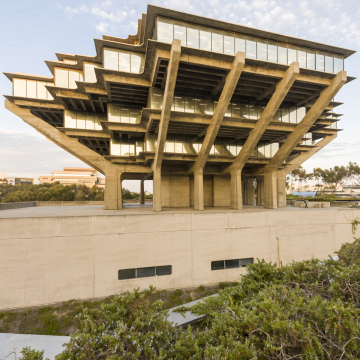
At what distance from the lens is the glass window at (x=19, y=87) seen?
67.4ft

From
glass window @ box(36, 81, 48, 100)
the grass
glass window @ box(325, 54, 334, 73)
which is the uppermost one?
glass window @ box(325, 54, 334, 73)

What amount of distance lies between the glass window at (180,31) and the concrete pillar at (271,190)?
1741 cm

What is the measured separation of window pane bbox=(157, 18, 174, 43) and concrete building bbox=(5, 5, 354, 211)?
80 millimetres

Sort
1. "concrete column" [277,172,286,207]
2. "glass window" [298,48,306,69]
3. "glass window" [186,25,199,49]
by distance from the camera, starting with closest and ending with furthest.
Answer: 1. "glass window" [186,25,199,49]
2. "glass window" [298,48,306,69]
3. "concrete column" [277,172,286,207]

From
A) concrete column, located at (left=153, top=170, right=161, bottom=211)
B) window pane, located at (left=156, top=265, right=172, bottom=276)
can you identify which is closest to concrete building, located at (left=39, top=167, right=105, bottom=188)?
concrete column, located at (left=153, top=170, right=161, bottom=211)

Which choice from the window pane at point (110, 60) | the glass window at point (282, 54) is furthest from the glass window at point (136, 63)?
the glass window at point (282, 54)

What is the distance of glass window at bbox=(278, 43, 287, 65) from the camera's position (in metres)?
18.0

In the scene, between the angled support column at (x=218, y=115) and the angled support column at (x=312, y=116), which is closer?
the angled support column at (x=218, y=115)

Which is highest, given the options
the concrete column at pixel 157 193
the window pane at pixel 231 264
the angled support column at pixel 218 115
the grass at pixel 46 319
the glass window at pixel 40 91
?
the glass window at pixel 40 91

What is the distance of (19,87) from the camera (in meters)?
20.7

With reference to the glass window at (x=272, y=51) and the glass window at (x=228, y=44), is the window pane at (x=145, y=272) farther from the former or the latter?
the glass window at (x=272, y=51)

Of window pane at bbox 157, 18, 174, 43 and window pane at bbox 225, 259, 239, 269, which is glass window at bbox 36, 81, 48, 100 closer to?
window pane at bbox 157, 18, 174, 43

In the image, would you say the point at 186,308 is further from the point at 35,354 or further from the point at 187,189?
the point at 187,189

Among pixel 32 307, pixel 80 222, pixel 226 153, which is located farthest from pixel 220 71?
pixel 32 307
